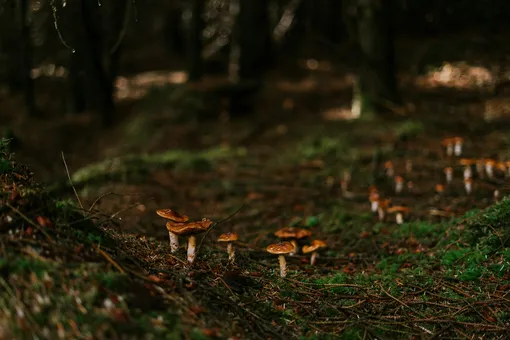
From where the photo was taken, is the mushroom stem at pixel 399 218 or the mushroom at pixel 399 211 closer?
the mushroom at pixel 399 211

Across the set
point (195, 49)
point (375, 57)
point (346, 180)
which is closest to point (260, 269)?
point (346, 180)

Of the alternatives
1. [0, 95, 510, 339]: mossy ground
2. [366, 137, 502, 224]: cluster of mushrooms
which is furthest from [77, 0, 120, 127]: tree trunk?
[366, 137, 502, 224]: cluster of mushrooms

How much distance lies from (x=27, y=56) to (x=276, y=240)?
1453 cm

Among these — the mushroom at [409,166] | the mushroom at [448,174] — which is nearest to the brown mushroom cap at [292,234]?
the mushroom at [448,174]

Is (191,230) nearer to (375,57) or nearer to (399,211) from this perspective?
(399,211)

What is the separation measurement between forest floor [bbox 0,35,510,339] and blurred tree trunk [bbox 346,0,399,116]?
85 centimetres

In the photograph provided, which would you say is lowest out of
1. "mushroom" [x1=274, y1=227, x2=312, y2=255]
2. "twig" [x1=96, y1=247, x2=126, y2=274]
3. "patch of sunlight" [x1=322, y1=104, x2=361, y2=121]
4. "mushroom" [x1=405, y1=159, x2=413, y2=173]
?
"mushroom" [x1=405, y1=159, x2=413, y2=173]

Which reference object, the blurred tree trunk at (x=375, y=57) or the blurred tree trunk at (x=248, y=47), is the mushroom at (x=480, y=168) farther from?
the blurred tree trunk at (x=248, y=47)

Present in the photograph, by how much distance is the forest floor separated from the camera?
10.3 ft

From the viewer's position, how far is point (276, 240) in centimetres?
685

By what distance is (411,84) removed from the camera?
52.7 ft

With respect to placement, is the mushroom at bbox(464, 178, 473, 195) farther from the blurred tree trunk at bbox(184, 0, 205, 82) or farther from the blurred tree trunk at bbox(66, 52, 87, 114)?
the blurred tree trunk at bbox(66, 52, 87, 114)

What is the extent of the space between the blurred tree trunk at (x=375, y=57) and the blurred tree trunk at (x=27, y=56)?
9.17m

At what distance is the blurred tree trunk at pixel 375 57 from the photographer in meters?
13.0
